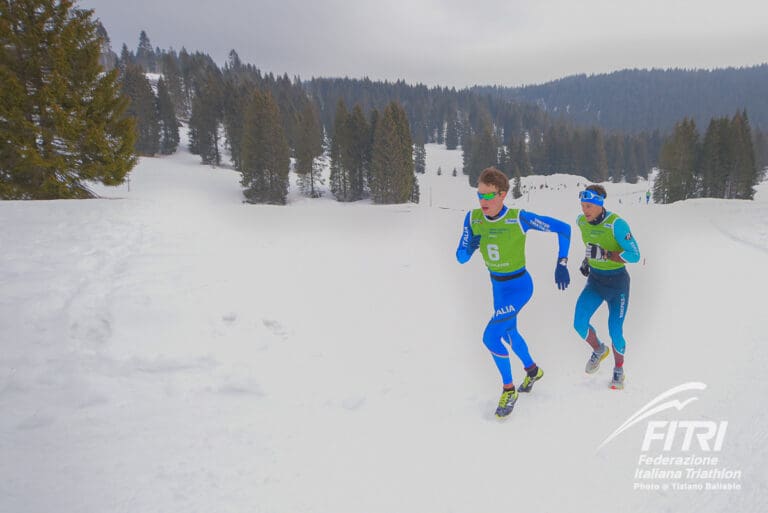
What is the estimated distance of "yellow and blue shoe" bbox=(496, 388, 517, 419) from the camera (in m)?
4.13

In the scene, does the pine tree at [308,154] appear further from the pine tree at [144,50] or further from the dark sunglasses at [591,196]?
the pine tree at [144,50]

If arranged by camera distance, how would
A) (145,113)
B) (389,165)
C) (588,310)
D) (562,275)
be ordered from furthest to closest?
1. (145,113)
2. (389,165)
3. (588,310)
4. (562,275)

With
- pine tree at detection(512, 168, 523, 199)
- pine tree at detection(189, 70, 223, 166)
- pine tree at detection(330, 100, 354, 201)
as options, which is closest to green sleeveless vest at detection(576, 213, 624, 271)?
pine tree at detection(330, 100, 354, 201)

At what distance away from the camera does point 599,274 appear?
4.84m

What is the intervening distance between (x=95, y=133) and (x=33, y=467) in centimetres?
1585

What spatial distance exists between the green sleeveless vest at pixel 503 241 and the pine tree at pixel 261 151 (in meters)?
37.1

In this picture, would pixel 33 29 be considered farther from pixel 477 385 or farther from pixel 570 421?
pixel 570 421

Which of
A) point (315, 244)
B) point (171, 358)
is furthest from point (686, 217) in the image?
point (171, 358)

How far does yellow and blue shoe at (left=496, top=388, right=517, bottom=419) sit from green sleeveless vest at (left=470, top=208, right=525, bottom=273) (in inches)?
52.5

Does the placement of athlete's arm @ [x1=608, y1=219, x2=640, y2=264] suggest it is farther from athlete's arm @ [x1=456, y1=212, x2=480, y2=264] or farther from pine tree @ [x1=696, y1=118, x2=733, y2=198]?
pine tree @ [x1=696, y1=118, x2=733, y2=198]

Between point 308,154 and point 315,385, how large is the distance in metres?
41.4

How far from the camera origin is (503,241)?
4.29 m

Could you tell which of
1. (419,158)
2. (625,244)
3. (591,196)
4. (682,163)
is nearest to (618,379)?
(625,244)

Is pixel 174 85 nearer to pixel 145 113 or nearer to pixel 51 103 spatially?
pixel 145 113
